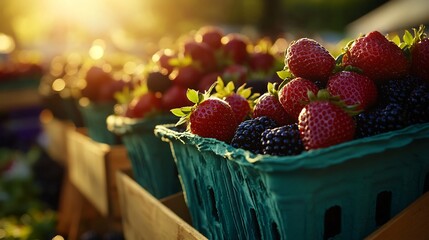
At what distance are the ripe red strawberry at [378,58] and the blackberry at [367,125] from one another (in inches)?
5.7

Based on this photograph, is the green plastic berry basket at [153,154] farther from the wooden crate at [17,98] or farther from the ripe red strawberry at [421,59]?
the wooden crate at [17,98]

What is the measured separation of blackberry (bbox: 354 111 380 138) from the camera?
3.10ft

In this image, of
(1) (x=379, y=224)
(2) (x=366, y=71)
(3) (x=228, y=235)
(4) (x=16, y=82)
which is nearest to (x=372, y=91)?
(2) (x=366, y=71)

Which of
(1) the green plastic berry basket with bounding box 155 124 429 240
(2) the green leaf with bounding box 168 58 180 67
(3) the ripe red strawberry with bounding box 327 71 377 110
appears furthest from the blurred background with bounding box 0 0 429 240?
(1) the green plastic berry basket with bounding box 155 124 429 240

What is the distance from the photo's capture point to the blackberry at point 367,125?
3.10ft

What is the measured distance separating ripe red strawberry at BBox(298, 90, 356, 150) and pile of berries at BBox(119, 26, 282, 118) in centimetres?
64

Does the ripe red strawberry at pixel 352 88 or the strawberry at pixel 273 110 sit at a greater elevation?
the ripe red strawberry at pixel 352 88

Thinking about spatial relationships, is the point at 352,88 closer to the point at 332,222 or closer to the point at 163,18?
the point at 332,222

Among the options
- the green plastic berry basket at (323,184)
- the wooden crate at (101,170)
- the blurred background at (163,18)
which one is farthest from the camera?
the blurred background at (163,18)

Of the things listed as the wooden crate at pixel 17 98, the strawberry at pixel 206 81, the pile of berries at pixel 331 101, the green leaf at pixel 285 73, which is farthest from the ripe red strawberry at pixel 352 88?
the wooden crate at pixel 17 98

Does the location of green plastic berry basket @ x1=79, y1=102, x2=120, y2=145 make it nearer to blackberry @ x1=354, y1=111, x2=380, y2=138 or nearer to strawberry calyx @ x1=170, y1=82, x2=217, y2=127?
strawberry calyx @ x1=170, y1=82, x2=217, y2=127

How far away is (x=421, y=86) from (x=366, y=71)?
0.13 metres

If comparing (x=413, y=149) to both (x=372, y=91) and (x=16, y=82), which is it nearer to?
(x=372, y=91)

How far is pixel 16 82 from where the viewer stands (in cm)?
523
